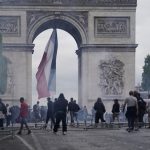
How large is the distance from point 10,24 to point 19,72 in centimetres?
374

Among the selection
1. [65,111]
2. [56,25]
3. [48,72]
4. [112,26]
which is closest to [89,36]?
[112,26]

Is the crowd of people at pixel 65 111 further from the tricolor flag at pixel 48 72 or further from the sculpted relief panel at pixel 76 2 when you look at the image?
the sculpted relief panel at pixel 76 2

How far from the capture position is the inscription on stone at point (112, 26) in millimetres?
57656

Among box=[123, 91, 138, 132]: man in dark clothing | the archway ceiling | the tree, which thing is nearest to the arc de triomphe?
the archway ceiling

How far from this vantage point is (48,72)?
32938 millimetres

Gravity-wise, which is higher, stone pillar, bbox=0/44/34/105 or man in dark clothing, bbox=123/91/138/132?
stone pillar, bbox=0/44/34/105

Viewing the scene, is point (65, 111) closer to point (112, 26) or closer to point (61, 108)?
point (61, 108)

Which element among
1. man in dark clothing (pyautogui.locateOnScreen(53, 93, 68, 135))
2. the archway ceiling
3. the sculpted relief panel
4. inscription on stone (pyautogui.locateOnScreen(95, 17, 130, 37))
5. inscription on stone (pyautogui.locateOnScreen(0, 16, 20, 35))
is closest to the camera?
man in dark clothing (pyautogui.locateOnScreen(53, 93, 68, 135))

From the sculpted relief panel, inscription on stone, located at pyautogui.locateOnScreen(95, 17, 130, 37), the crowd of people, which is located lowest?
the crowd of people

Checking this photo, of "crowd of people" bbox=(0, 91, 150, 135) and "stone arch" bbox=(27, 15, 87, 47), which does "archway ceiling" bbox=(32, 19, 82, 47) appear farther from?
"crowd of people" bbox=(0, 91, 150, 135)

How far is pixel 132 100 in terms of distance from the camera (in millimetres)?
32031

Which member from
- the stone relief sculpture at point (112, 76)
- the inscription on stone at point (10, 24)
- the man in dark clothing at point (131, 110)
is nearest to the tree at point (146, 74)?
the stone relief sculpture at point (112, 76)

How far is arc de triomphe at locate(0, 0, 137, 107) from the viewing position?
57031mm

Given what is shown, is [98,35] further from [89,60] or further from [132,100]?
[132,100]
